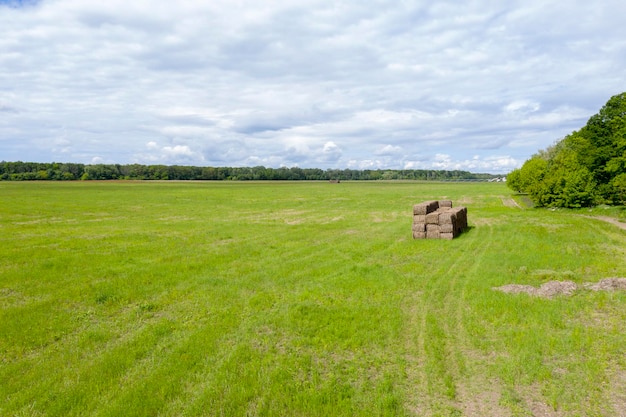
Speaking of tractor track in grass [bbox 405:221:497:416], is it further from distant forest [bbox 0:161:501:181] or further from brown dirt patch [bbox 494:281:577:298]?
distant forest [bbox 0:161:501:181]

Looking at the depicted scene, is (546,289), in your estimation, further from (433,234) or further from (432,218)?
(432,218)

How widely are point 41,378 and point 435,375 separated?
7.13 meters

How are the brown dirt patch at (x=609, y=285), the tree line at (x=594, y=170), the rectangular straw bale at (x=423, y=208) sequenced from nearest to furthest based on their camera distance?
the brown dirt patch at (x=609, y=285), the rectangular straw bale at (x=423, y=208), the tree line at (x=594, y=170)

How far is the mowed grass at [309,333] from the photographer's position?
6.18 metres

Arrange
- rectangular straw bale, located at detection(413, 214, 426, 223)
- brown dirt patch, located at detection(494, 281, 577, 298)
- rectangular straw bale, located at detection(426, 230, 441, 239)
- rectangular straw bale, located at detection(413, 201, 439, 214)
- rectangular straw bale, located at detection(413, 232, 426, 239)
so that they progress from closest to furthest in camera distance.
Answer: brown dirt patch, located at detection(494, 281, 577, 298) → rectangular straw bale, located at detection(426, 230, 441, 239) → rectangular straw bale, located at detection(413, 232, 426, 239) → rectangular straw bale, located at detection(413, 214, 426, 223) → rectangular straw bale, located at detection(413, 201, 439, 214)

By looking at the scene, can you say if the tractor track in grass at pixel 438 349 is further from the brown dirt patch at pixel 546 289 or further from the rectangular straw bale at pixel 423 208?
the rectangular straw bale at pixel 423 208

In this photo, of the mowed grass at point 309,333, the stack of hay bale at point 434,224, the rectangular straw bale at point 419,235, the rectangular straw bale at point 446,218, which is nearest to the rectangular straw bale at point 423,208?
the stack of hay bale at point 434,224

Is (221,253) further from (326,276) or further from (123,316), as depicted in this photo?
(123,316)

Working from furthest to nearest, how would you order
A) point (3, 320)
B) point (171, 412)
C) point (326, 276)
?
point (326, 276), point (3, 320), point (171, 412)

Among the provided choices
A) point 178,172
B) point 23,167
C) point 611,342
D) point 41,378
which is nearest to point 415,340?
point 611,342

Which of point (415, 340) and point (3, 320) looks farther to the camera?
point (3, 320)

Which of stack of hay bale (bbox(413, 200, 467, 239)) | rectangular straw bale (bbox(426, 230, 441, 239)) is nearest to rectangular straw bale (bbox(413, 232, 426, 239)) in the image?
stack of hay bale (bbox(413, 200, 467, 239))

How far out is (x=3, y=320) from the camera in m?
9.36

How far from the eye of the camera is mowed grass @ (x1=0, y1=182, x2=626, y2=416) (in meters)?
6.18
